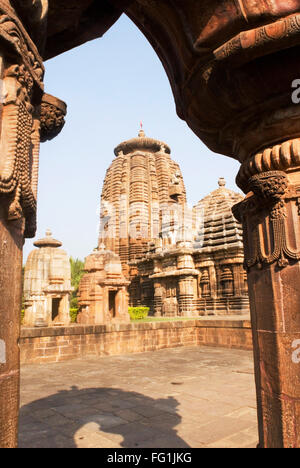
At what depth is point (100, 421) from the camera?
4.42 m

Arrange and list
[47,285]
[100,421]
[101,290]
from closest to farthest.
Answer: [100,421] → [47,285] → [101,290]

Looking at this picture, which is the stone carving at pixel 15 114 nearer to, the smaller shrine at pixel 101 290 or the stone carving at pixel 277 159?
the stone carving at pixel 277 159

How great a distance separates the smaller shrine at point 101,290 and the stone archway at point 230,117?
13.4 meters

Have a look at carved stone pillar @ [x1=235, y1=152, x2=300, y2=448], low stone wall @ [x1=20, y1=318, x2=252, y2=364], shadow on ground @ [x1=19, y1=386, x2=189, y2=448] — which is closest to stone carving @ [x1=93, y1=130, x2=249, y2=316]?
low stone wall @ [x1=20, y1=318, x2=252, y2=364]

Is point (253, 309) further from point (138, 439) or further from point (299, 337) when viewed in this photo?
point (138, 439)

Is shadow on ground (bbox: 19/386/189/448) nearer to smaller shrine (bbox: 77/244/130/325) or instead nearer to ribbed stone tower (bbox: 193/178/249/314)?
smaller shrine (bbox: 77/244/130/325)

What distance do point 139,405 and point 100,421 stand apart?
0.89 metres

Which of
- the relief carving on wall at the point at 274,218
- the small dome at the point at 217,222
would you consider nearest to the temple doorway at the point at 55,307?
the small dome at the point at 217,222

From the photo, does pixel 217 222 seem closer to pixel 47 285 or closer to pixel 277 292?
pixel 47 285

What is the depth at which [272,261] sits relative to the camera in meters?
2.20

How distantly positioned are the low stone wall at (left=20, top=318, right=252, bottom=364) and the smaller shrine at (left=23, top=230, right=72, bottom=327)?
14.6 ft

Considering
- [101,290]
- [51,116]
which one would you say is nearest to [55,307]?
[101,290]

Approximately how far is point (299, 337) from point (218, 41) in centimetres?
181
